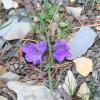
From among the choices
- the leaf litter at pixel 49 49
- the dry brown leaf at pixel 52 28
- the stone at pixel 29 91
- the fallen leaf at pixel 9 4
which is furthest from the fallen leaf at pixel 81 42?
the fallen leaf at pixel 9 4

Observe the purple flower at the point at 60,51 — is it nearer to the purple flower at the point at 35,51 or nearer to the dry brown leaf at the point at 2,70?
the purple flower at the point at 35,51

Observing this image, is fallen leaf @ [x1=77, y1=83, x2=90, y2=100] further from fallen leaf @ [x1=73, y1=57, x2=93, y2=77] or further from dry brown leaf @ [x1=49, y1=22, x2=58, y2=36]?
dry brown leaf @ [x1=49, y1=22, x2=58, y2=36]

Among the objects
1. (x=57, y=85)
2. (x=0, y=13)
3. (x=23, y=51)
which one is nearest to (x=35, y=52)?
(x=23, y=51)

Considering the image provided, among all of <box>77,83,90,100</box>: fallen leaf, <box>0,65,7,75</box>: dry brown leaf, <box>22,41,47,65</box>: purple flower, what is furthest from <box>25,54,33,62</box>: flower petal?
<box>77,83,90,100</box>: fallen leaf

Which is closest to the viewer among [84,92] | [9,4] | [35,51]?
[84,92]

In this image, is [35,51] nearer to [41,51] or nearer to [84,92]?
[41,51]

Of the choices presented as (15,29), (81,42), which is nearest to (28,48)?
(15,29)
